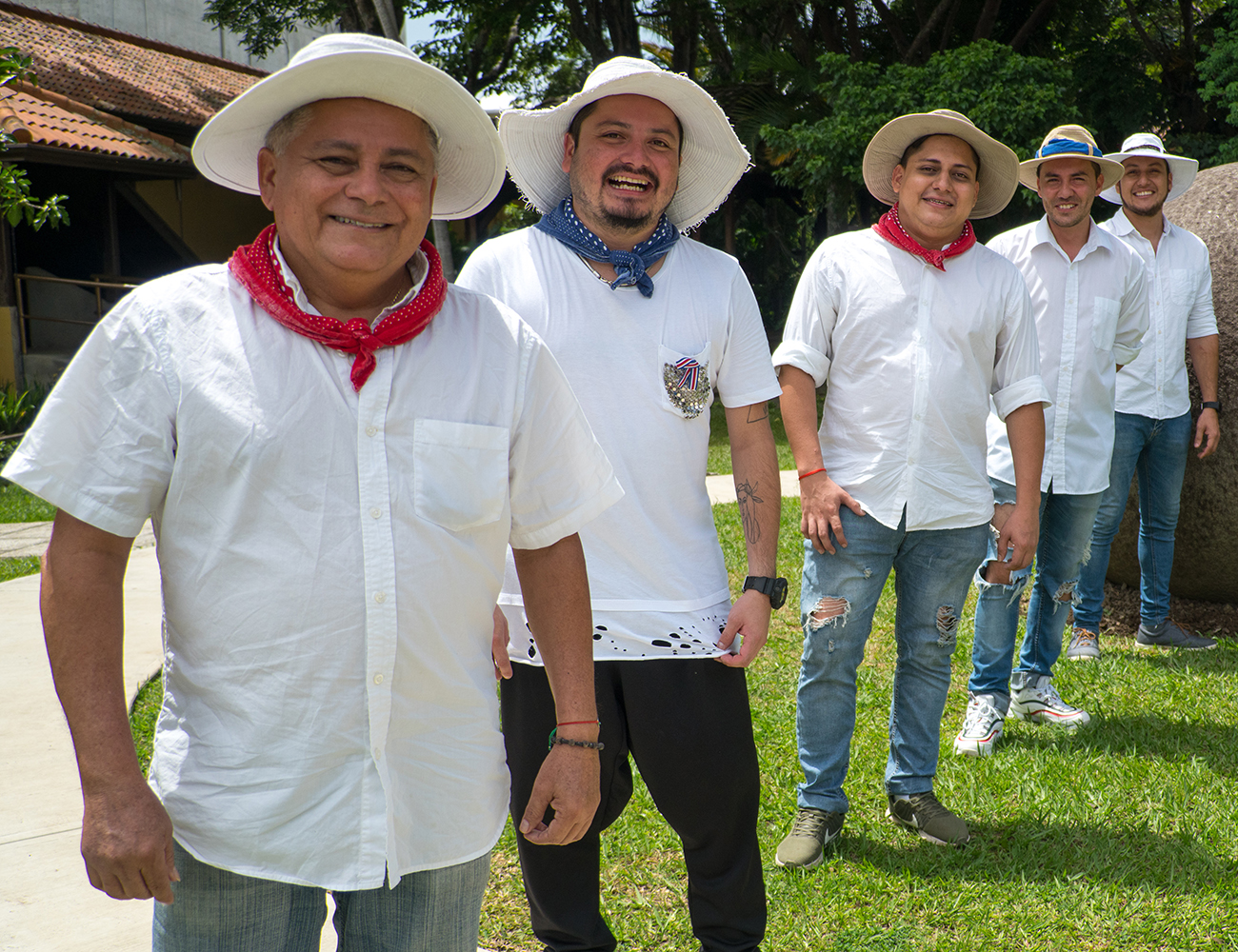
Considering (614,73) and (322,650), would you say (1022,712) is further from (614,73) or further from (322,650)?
(322,650)

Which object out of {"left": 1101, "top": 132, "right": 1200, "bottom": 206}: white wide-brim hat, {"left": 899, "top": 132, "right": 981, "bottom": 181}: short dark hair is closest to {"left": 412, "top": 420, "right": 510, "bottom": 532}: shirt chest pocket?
{"left": 899, "top": 132, "right": 981, "bottom": 181}: short dark hair

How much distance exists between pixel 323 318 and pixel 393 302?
188mm

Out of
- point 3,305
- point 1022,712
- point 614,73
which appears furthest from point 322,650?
point 3,305

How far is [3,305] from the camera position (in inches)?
526

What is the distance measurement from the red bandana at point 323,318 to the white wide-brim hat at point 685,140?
969mm

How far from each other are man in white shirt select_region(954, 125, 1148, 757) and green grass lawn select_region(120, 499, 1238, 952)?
25 cm

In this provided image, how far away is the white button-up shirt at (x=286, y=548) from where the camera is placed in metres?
1.57

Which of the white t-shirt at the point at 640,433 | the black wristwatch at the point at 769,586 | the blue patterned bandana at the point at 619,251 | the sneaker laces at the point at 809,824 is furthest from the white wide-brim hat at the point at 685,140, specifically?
the sneaker laces at the point at 809,824

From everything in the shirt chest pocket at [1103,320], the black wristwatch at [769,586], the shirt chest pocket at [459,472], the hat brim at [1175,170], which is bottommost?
the black wristwatch at [769,586]

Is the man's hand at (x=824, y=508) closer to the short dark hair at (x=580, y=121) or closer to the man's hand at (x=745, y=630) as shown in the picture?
the man's hand at (x=745, y=630)

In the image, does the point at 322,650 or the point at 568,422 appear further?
the point at 568,422

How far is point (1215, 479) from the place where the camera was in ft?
18.1

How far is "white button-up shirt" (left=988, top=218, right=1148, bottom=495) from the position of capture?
4344 millimetres

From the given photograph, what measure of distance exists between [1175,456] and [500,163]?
439 centimetres
